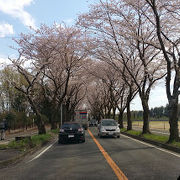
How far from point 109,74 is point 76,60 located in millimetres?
9458

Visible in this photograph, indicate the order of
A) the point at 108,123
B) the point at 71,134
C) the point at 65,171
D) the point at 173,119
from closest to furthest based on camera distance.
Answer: the point at 65,171
the point at 173,119
the point at 71,134
the point at 108,123

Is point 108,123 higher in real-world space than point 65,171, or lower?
higher

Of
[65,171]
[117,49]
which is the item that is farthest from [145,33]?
[65,171]

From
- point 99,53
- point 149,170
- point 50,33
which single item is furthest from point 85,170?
point 50,33

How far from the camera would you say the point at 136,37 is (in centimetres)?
1606

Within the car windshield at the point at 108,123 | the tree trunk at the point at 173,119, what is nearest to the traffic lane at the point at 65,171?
the tree trunk at the point at 173,119

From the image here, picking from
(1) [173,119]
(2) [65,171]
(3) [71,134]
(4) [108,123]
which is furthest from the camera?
(4) [108,123]

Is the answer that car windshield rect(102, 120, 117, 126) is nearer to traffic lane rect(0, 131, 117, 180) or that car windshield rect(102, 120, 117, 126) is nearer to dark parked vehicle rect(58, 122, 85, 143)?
dark parked vehicle rect(58, 122, 85, 143)

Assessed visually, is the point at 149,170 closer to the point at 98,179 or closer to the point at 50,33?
the point at 98,179

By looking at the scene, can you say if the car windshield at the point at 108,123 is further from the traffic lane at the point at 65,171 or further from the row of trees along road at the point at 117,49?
the traffic lane at the point at 65,171

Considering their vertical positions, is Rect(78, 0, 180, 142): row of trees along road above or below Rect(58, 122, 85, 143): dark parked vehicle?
above

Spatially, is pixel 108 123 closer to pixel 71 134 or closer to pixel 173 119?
pixel 71 134

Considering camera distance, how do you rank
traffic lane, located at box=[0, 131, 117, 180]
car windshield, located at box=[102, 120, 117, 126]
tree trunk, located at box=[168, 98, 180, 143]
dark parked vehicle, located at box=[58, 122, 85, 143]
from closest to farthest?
traffic lane, located at box=[0, 131, 117, 180] < tree trunk, located at box=[168, 98, 180, 143] < dark parked vehicle, located at box=[58, 122, 85, 143] < car windshield, located at box=[102, 120, 117, 126]

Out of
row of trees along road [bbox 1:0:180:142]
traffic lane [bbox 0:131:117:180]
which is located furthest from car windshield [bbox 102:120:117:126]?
traffic lane [bbox 0:131:117:180]
